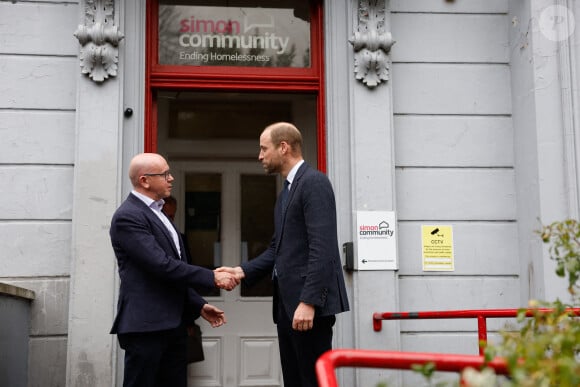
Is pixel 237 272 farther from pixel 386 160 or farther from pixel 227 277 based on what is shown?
pixel 386 160

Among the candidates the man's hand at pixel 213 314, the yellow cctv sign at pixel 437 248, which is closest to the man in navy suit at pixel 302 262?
the man's hand at pixel 213 314

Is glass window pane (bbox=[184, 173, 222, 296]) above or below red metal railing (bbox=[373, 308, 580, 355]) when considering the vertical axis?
above

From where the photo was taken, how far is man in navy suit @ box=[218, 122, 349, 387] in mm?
3957

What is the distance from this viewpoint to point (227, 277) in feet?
15.1

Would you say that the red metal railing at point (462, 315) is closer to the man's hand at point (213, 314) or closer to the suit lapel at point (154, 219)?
the man's hand at point (213, 314)

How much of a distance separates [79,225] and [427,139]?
2.94 metres

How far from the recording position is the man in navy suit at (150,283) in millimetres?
A: 4078

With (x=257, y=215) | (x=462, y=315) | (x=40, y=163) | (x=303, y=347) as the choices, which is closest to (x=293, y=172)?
(x=303, y=347)

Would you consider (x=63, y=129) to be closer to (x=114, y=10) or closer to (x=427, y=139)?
(x=114, y=10)

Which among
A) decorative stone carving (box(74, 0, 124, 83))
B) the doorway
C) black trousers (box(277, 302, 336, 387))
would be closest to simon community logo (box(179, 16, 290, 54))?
decorative stone carving (box(74, 0, 124, 83))

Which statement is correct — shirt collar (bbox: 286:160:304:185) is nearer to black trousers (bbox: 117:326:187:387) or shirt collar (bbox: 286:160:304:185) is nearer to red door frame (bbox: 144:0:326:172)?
black trousers (bbox: 117:326:187:387)

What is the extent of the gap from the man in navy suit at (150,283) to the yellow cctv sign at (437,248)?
6.38ft

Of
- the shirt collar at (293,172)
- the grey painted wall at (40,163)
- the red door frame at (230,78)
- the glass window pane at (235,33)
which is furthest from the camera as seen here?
the glass window pane at (235,33)

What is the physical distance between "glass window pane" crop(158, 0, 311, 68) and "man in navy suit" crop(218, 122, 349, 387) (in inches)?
69.8
